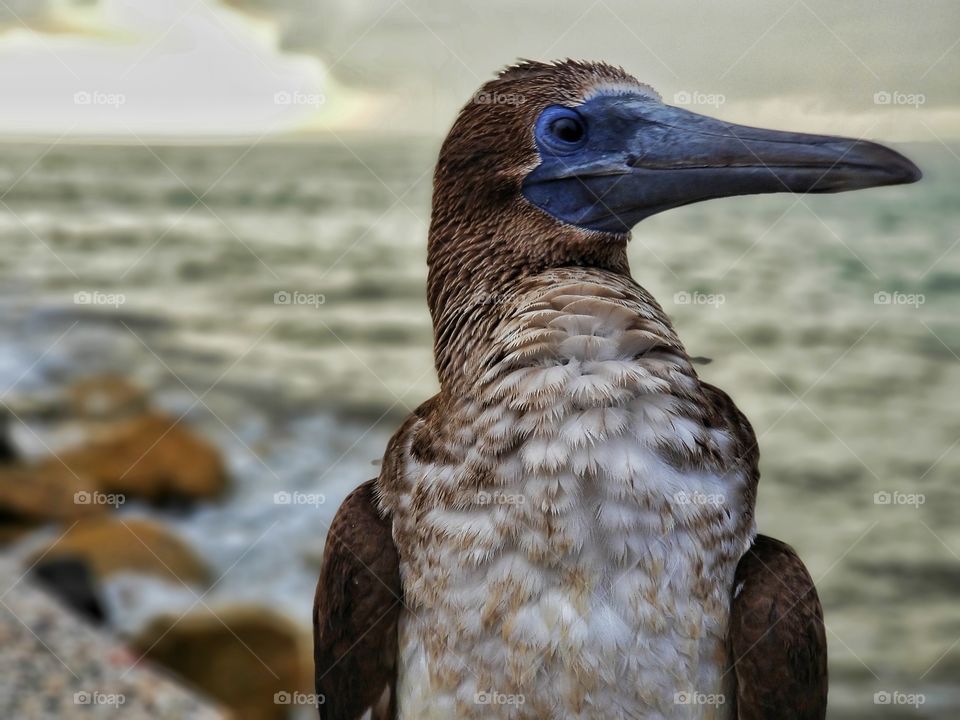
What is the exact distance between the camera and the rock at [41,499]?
6465 mm

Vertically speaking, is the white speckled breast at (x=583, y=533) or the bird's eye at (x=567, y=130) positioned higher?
the bird's eye at (x=567, y=130)

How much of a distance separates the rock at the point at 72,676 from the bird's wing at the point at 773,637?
3.45 metres

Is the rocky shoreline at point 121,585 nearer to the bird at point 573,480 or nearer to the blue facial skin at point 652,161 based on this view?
the bird at point 573,480

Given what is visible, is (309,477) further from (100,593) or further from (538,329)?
(538,329)

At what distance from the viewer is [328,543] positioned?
2707mm

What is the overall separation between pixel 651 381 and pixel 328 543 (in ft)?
3.24

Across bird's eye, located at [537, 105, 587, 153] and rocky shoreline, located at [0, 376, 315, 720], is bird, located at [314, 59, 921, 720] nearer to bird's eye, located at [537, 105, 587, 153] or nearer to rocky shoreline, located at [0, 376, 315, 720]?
bird's eye, located at [537, 105, 587, 153]

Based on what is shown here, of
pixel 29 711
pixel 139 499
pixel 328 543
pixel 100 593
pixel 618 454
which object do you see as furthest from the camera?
pixel 139 499

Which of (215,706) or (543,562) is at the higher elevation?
(543,562)

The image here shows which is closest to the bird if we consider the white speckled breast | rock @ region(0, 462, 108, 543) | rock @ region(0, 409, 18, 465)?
the white speckled breast

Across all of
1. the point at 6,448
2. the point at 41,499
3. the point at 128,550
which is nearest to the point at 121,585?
the point at 128,550

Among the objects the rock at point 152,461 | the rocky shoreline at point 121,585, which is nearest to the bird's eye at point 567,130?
the rocky shoreline at point 121,585

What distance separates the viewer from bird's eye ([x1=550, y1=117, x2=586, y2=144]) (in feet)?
8.50

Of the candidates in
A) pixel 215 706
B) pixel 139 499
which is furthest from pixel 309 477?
pixel 215 706
